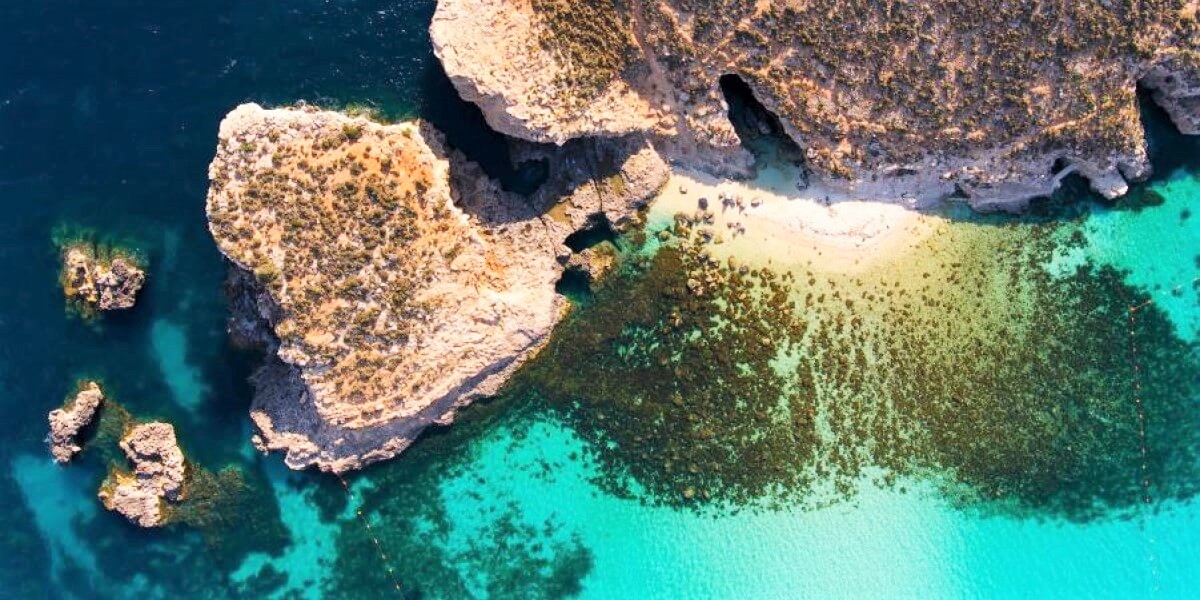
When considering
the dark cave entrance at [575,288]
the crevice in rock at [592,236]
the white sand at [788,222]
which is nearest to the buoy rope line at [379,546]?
the dark cave entrance at [575,288]

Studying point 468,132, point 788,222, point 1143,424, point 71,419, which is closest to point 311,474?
point 71,419

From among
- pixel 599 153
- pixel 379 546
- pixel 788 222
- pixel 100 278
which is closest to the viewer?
pixel 599 153

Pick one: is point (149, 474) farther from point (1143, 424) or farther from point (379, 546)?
point (1143, 424)

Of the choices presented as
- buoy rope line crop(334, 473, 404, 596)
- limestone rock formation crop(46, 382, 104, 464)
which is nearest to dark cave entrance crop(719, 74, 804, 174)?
buoy rope line crop(334, 473, 404, 596)

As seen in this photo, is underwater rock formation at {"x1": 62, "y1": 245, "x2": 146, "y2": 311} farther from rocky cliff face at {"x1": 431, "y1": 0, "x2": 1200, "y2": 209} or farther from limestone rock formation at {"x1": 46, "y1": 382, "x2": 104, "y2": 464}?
rocky cliff face at {"x1": 431, "y1": 0, "x2": 1200, "y2": 209}

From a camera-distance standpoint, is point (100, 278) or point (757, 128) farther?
point (100, 278)

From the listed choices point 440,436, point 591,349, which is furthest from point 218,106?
point 591,349

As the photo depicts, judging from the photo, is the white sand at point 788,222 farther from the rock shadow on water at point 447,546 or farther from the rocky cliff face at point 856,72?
the rock shadow on water at point 447,546
